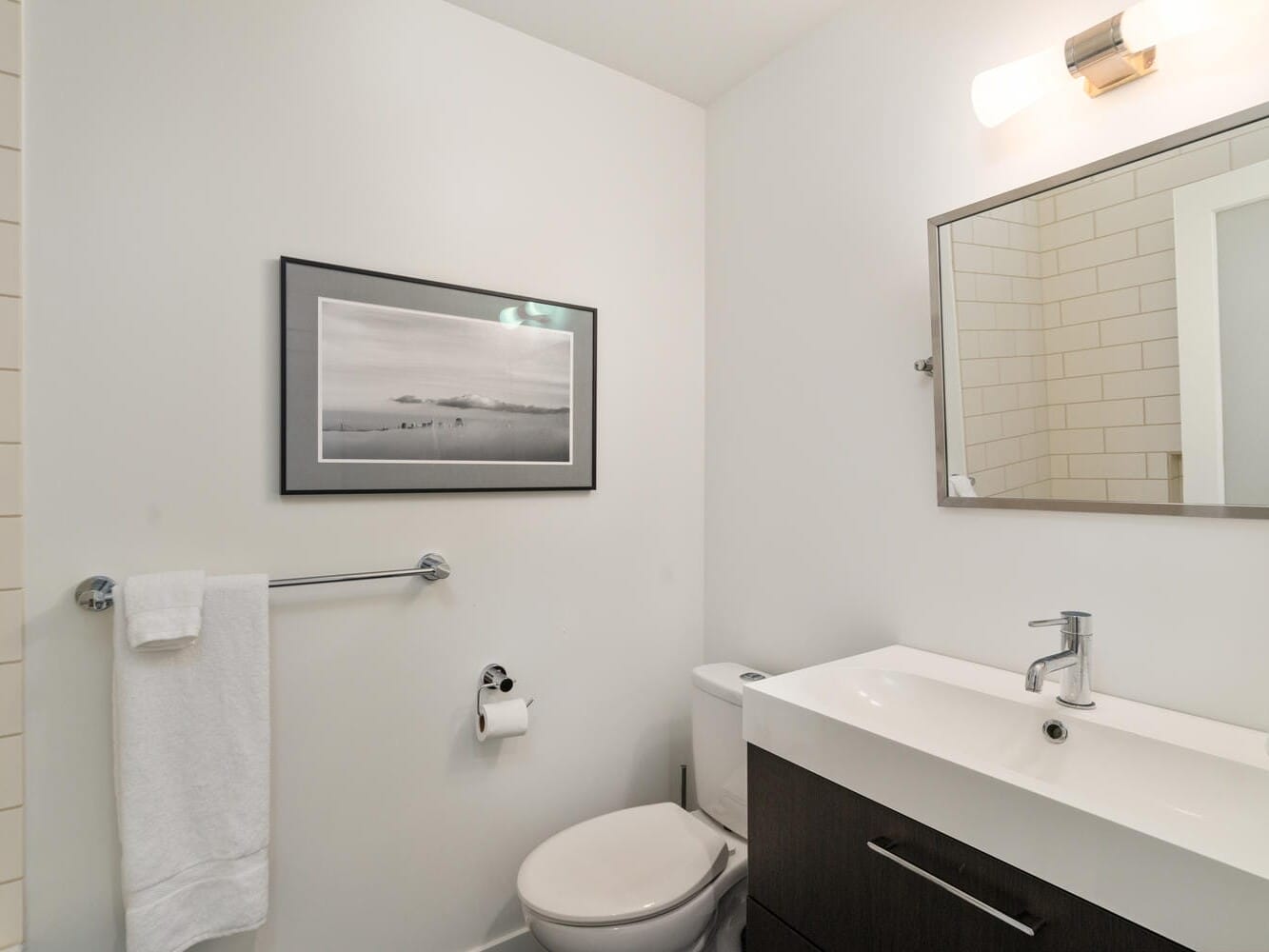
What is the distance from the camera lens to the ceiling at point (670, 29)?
1.59 m

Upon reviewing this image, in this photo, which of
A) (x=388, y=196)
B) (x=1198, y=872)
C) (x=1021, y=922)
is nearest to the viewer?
(x=1198, y=872)

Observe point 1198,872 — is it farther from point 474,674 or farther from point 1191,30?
point 474,674

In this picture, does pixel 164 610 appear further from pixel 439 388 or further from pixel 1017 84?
pixel 1017 84

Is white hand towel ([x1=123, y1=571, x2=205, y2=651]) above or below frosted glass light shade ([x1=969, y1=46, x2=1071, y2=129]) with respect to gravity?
below

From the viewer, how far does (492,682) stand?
1.60 m

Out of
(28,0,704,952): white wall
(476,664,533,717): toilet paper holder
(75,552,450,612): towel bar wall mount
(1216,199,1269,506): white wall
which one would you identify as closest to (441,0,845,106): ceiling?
(28,0,704,952): white wall

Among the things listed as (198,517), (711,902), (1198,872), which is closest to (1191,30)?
(1198,872)

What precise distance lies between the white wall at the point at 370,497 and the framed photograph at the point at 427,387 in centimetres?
5

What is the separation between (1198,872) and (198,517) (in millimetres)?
1602

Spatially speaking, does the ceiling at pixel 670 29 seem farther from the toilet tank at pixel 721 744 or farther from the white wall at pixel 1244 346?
the toilet tank at pixel 721 744

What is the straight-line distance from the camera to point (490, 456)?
5.31 ft

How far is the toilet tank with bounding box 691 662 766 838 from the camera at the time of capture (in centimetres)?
160

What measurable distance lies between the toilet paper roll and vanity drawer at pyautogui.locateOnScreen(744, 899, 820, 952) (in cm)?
62

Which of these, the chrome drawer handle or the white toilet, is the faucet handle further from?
the white toilet
